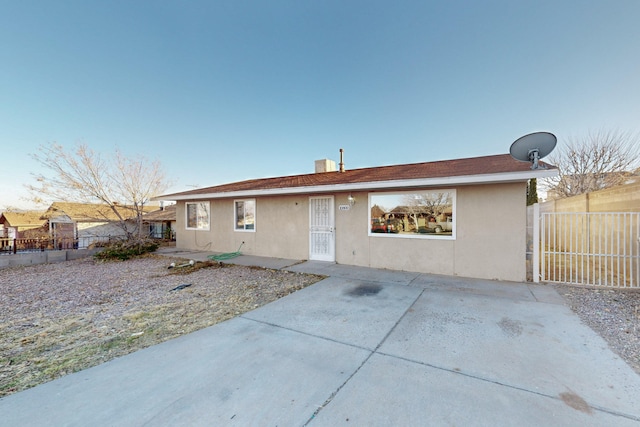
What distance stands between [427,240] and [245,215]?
22.0 ft

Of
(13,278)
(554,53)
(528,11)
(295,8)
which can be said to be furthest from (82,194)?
(554,53)

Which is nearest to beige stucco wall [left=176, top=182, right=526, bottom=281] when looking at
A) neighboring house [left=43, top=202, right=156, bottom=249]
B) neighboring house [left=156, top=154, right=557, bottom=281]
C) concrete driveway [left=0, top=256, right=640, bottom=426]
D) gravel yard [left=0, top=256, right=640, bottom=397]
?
neighboring house [left=156, top=154, right=557, bottom=281]

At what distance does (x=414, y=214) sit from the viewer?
22.6ft

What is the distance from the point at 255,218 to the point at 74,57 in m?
7.85

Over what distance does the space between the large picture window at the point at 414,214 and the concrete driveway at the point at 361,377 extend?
2850 millimetres

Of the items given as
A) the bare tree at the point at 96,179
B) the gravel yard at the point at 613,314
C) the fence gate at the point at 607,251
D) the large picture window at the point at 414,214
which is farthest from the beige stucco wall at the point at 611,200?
the bare tree at the point at 96,179

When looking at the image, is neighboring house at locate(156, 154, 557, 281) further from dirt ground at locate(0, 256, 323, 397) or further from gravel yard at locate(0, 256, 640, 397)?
dirt ground at locate(0, 256, 323, 397)

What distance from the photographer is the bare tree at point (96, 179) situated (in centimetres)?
955

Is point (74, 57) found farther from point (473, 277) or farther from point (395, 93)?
point (473, 277)

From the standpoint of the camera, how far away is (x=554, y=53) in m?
7.64

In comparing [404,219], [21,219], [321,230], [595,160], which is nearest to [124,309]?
[321,230]

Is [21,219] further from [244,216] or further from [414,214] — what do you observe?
[414,214]

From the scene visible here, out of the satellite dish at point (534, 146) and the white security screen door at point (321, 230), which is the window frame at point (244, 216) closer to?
the white security screen door at point (321, 230)

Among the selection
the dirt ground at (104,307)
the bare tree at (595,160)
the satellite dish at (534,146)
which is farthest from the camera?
the bare tree at (595,160)
